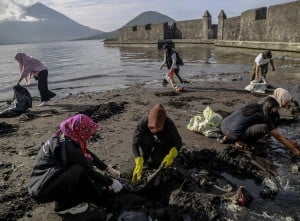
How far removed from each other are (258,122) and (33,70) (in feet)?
23.1

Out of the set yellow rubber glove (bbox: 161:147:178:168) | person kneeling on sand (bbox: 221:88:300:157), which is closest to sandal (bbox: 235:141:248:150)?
person kneeling on sand (bbox: 221:88:300:157)

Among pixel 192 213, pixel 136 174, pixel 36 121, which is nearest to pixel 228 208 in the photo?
pixel 192 213

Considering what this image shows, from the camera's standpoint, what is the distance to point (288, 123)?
7332mm

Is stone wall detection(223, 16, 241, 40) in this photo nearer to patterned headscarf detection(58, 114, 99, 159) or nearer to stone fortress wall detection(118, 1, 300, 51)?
stone fortress wall detection(118, 1, 300, 51)

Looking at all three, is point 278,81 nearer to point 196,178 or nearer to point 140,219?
point 196,178

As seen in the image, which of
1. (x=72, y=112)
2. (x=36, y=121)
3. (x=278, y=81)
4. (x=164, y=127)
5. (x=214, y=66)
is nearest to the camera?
(x=164, y=127)

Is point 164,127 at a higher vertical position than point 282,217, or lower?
higher

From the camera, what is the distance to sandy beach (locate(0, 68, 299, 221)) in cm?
464

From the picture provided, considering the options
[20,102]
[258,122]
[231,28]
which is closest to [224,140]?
[258,122]

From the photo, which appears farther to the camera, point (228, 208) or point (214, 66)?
point (214, 66)

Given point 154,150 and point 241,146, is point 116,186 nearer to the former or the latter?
point 154,150

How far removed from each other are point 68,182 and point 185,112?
5.21 meters

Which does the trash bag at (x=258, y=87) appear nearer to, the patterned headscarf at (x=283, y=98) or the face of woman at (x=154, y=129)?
the patterned headscarf at (x=283, y=98)

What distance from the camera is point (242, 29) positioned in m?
28.5
